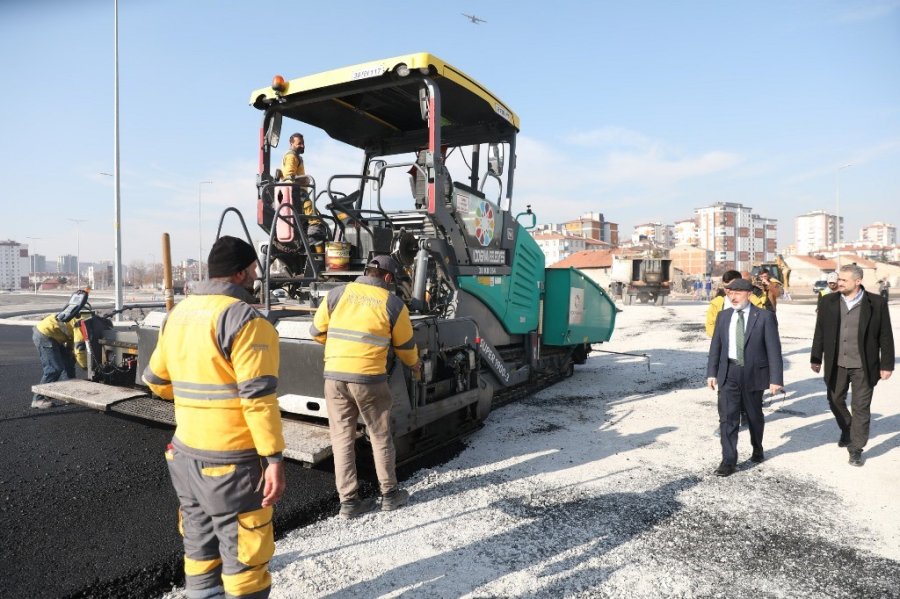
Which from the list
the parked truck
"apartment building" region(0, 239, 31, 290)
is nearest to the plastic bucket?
the parked truck

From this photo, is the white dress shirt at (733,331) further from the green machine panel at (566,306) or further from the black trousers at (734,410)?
the green machine panel at (566,306)

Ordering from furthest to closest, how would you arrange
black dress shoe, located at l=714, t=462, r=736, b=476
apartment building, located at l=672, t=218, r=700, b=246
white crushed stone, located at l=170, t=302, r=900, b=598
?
apartment building, located at l=672, t=218, r=700, b=246
black dress shoe, located at l=714, t=462, r=736, b=476
white crushed stone, located at l=170, t=302, r=900, b=598

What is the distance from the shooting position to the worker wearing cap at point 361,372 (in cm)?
342

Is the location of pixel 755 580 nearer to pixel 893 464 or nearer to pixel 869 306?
pixel 893 464

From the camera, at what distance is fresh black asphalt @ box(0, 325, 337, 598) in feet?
8.95

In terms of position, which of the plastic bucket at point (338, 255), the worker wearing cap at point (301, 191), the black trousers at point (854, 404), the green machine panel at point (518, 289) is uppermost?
the worker wearing cap at point (301, 191)

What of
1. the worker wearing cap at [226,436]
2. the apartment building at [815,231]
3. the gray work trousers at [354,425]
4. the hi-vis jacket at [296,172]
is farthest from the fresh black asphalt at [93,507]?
the apartment building at [815,231]

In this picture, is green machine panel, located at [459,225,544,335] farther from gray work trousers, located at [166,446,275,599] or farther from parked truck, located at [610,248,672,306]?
parked truck, located at [610,248,672,306]

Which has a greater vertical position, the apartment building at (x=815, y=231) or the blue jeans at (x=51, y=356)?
the apartment building at (x=815, y=231)

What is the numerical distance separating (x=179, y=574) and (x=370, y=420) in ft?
4.18

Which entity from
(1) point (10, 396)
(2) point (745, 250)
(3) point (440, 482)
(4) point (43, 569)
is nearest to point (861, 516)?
(3) point (440, 482)

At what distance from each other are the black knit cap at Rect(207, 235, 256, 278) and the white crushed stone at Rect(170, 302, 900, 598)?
60.3 inches

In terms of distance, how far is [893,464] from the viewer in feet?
14.6

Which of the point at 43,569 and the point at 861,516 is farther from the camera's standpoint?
the point at 861,516
